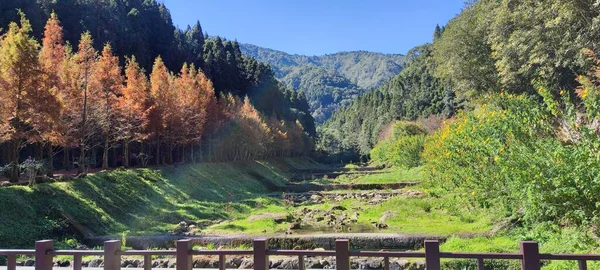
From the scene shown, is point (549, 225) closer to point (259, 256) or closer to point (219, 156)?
point (259, 256)

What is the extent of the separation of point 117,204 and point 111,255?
1662 cm

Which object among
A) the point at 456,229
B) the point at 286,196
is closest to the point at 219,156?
the point at 286,196

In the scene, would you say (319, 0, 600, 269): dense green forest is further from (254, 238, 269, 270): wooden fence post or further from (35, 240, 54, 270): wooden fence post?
(35, 240, 54, 270): wooden fence post

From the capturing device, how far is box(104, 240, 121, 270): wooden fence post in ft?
19.4

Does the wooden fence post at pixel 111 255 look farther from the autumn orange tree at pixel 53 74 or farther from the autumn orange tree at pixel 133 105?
the autumn orange tree at pixel 133 105

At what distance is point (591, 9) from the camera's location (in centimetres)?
1870

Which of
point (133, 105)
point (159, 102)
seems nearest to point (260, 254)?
point (133, 105)

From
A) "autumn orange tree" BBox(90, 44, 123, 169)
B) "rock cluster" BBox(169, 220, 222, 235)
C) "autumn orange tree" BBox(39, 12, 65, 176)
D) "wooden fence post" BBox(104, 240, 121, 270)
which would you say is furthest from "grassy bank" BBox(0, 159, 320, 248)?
"wooden fence post" BBox(104, 240, 121, 270)

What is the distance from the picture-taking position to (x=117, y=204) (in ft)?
69.3

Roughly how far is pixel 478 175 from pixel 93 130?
2205 cm

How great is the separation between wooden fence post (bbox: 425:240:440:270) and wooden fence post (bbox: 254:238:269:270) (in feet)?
6.94

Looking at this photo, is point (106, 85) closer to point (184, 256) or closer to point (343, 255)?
point (184, 256)

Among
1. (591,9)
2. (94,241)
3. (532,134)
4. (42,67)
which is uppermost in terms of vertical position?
(591,9)

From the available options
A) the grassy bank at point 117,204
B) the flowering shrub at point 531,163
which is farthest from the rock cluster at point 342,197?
the flowering shrub at point 531,163
